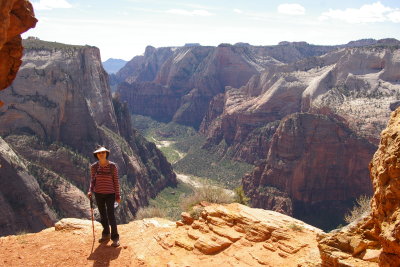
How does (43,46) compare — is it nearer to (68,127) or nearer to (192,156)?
(68,127)

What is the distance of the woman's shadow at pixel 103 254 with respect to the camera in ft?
→ 38.7

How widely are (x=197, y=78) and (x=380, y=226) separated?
16140 cm

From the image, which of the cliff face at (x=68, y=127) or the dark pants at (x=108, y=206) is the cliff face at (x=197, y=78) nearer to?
the cliff face at (x=68, y=127)

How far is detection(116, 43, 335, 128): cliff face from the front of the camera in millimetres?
157000

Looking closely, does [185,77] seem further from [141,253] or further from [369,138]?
[141,253]

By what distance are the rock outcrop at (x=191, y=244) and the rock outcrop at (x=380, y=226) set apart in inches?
36.6

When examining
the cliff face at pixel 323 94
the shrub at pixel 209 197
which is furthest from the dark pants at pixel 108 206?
the cliff face at pixel 323 94

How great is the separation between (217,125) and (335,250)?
11043 cm

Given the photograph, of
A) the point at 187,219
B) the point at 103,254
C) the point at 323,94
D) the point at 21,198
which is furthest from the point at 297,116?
the point at 103,254

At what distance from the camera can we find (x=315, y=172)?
61156 mm

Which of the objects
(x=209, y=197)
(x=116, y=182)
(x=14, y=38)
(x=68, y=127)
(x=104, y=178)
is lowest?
(x=68, y=127)

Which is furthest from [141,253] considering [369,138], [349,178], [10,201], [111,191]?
[369,138]

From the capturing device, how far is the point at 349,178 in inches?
2357

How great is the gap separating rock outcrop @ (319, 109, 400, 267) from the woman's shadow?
6250mm
